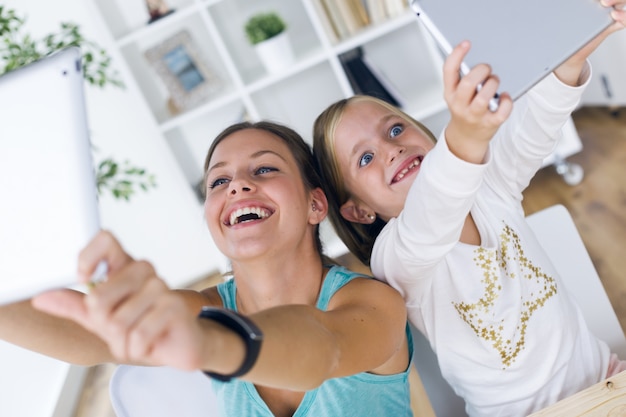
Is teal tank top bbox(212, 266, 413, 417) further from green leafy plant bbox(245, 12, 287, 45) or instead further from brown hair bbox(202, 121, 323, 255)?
green leafy plant bbox(245, 12, 287, 45)

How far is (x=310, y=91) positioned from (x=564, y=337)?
2367mm

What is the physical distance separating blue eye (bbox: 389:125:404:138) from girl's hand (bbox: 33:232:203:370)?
77cm

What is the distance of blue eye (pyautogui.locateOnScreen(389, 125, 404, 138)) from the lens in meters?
1.31

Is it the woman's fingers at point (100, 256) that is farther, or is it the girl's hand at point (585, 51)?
the girl's hand at point (585, 51)

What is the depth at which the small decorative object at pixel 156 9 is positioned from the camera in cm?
296

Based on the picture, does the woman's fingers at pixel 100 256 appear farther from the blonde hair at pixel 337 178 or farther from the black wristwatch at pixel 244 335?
the blonde hair at pixel 337 178

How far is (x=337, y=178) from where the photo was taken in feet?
4.51

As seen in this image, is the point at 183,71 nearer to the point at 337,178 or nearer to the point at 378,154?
the point at 337,178

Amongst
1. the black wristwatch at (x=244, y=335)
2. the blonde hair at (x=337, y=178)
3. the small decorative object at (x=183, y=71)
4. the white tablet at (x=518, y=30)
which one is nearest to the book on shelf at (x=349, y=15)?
the small decorative object at (x=183, y=71)

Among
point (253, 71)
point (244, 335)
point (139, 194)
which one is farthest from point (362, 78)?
point (244, 335)

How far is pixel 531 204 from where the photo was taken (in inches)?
117

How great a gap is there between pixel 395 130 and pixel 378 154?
0.24 feet

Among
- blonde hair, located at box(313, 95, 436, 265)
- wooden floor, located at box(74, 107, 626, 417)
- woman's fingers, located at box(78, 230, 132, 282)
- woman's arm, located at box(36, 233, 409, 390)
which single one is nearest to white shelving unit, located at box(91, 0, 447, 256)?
wooden floor, located at box(74, 107, 626, 417)

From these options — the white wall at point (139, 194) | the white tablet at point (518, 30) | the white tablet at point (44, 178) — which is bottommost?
the white wall at point (139, 194)
